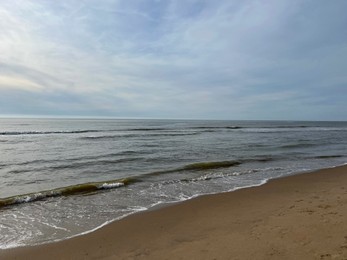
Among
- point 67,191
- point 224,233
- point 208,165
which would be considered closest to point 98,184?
point 67,191

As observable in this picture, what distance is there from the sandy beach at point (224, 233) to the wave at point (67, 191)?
3641 mm

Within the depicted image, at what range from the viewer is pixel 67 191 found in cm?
1013

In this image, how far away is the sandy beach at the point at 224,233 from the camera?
4.75 m

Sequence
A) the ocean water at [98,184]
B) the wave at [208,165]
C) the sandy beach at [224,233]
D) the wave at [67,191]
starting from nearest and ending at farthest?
the sandy beach at [224,233] < the ocean water at [98,184] < the wave at [67,191] < the wave at [208,165]

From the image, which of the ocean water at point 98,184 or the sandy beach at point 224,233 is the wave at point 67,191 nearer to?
the ocean water at point 98,184

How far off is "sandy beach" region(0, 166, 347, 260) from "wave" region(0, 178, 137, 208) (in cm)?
364

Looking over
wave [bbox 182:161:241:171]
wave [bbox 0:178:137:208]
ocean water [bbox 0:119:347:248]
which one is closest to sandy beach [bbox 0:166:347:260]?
ocean water [bbox 0:119:347:248]

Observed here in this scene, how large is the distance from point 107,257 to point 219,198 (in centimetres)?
488

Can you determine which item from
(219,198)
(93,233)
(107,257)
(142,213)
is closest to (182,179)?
(219,198)

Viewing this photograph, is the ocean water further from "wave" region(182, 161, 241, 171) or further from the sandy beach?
the sandy beach

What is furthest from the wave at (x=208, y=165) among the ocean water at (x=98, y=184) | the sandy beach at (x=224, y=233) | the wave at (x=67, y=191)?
the sandy beach at (x=224, y=233)

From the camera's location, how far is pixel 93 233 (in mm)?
6230

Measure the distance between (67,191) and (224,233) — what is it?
6529 mm

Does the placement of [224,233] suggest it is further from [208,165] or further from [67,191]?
[208,165]
